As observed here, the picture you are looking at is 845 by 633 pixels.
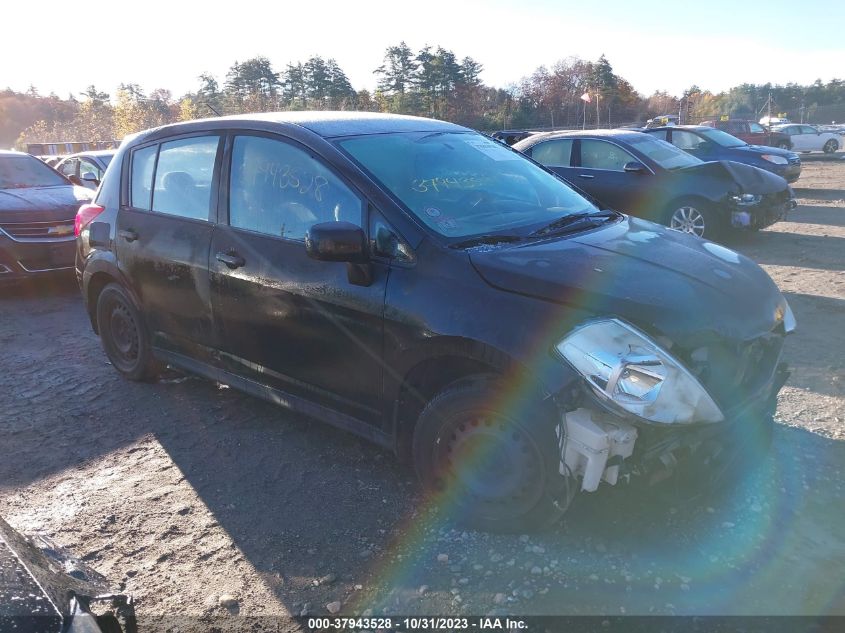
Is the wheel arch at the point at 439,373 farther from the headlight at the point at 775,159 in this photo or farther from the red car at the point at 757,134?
the red car at the point at 757,134

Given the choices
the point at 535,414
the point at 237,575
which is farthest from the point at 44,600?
the point at 535,414

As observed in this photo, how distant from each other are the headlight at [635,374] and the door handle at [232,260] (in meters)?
1.93

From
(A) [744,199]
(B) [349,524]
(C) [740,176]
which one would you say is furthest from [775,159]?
(B) [349,524]

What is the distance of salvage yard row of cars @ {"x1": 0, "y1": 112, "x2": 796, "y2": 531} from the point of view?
8.57 ft

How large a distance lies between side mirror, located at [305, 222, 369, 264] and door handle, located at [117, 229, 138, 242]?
2018 millimetres

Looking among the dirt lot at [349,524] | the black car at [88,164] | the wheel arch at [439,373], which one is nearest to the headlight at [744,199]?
the dirt lot at [349,524]

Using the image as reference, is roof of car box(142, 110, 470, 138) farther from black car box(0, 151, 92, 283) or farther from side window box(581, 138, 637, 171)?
side window box(581, 138, 637, 171)

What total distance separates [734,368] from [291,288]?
2120mm

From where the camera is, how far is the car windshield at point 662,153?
375 inches

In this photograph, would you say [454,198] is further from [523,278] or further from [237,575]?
[237,575]

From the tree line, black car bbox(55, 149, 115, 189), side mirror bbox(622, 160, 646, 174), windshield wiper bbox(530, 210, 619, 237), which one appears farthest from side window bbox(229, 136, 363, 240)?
the tree line

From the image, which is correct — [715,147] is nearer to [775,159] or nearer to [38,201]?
[775,159]

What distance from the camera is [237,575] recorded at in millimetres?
2822

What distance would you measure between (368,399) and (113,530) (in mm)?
1357
